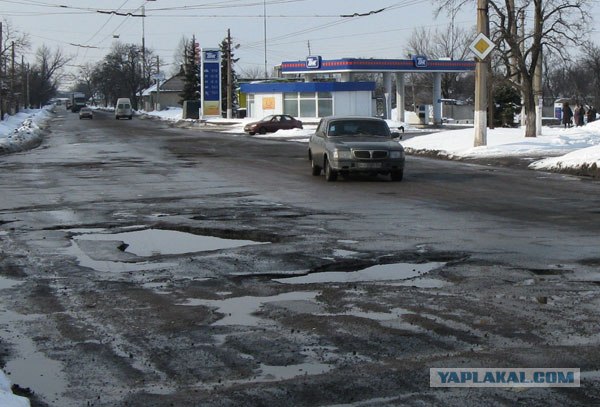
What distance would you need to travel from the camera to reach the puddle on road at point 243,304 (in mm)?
6906

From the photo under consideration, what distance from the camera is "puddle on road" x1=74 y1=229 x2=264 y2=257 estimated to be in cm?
1052

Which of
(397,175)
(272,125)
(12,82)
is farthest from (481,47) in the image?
(12,82)

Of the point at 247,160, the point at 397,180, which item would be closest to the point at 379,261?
the point at 397,180

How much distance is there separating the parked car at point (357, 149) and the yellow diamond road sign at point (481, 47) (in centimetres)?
777

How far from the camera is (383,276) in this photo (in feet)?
28.6

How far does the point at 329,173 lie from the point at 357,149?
35.8 inches

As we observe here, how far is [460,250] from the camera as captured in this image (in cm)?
1020

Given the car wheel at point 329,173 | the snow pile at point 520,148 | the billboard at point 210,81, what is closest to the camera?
the car wheel at point 329,173

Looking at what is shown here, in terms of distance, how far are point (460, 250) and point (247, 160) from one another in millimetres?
19184

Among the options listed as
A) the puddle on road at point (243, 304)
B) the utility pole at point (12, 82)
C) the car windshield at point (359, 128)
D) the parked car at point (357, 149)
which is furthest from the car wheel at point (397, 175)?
the utility pole at point (12, 82)

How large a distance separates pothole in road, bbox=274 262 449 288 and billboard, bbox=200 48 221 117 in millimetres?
73348

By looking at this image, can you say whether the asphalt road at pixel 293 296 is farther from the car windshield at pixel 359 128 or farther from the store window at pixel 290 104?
the store window at pixel 290 104

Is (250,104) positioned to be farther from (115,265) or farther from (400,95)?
(115,265)

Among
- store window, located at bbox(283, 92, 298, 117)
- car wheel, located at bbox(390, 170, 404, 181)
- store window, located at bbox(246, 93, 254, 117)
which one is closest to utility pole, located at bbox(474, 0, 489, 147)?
car wheel, located at bbox(390, 170, 404, 181)
